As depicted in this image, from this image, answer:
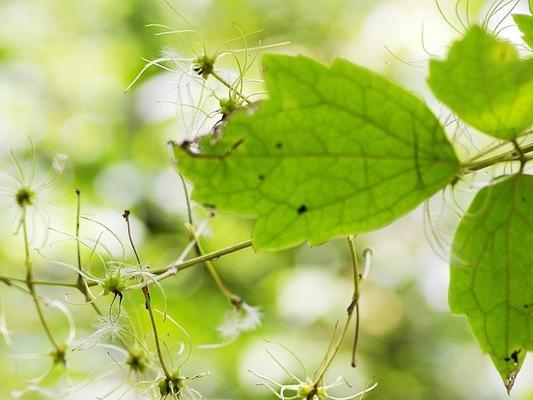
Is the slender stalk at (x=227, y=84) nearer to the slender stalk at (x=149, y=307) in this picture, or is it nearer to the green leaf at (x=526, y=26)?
the slender stalk at (x=149, y=307)

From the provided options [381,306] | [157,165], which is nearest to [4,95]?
[157,165]

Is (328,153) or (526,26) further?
(526,26)

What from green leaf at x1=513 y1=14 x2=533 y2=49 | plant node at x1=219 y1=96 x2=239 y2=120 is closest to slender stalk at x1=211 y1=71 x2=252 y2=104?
plant node at x1=219 y1=96 x2=239 y2=120

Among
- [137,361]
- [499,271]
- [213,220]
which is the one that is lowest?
[499,271]

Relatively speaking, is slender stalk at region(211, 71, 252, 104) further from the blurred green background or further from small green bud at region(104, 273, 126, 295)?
the blurred green background

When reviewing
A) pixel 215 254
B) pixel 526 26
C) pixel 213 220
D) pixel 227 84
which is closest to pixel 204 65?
pixel 227 84

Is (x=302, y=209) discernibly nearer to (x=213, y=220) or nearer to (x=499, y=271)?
(x=499, y=271)

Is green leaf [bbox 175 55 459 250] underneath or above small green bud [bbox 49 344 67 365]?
underneath

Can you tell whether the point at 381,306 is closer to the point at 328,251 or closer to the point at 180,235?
the point at 328,251
